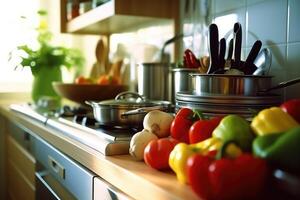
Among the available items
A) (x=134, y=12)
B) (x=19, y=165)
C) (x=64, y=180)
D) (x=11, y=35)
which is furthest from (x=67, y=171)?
(x=11, y=35)

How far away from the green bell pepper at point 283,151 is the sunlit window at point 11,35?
205cm

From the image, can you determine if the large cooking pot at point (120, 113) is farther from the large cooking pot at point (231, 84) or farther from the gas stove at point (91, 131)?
the large cooking pot at point (231, 84)

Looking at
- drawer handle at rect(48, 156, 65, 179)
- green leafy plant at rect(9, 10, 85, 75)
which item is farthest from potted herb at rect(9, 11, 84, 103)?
drawer handle at rect(48, 156, 65, 179)

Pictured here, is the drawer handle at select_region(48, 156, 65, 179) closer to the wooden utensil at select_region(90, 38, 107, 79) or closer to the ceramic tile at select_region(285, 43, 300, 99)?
the ceramic tile at select_region(285, 43, 300, 99)

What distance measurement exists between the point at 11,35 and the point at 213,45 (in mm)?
1816

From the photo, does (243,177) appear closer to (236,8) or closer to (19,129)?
(236,8)

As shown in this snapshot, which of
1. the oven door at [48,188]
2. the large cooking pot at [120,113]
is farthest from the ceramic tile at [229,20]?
the oven door at [48,188]

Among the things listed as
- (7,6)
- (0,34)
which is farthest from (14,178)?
(7,6)

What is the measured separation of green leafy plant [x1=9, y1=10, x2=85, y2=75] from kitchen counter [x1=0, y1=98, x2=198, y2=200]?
101 centimetres

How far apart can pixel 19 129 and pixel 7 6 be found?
1041mm

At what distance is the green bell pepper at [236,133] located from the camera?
1.65 ft

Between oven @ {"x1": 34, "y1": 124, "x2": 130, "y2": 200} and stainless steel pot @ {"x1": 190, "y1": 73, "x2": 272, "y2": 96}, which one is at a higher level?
stainless steel pot @ {"x1": 190, "y1": 73, "x2": 272, "y2": 96}

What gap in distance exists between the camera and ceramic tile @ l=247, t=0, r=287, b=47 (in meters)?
0.94

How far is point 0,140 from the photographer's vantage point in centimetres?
215
